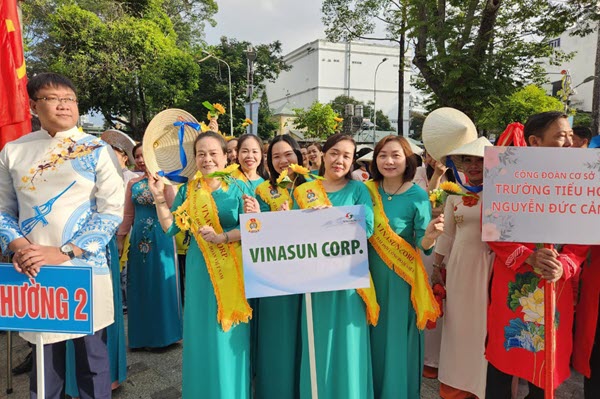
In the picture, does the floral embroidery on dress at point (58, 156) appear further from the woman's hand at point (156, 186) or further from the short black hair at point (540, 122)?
the short black hair at point (540, 122)

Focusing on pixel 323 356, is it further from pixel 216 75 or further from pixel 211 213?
pixel 216 75

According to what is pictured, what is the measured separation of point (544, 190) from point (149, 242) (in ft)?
9.77

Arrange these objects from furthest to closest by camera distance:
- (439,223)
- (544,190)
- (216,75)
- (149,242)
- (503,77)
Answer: (216,75) < (503,77) < (149,242) < (439,223) < (544,190)

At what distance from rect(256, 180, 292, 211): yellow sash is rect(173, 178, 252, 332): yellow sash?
362 millimetres

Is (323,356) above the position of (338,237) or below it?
below

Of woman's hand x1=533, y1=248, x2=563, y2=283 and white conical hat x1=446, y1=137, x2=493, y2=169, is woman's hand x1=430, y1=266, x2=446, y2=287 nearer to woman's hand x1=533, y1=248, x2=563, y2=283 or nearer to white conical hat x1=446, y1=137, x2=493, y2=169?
white conical hat x1=446, y1=137, x2=493, y2=169

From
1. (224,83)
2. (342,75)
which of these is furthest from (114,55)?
(342,75)

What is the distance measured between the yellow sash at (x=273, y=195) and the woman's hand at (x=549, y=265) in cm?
138

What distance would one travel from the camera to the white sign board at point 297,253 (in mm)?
2072

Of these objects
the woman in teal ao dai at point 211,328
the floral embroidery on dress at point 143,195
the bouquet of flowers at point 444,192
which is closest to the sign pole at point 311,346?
the woman in teal ao dai at point 211,328

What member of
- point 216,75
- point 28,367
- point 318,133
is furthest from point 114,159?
point 318,133

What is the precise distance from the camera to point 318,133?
30.7 metres

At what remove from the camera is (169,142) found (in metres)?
2.79

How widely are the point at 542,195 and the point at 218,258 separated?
169cm
